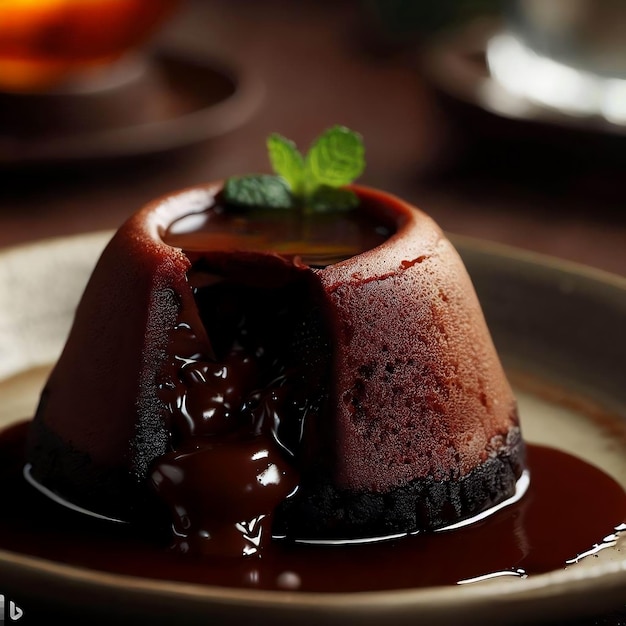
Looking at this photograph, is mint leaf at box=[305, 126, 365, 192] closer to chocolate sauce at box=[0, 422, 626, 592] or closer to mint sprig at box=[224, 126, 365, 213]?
mint sprig at box=[224, 126, 365, 213]

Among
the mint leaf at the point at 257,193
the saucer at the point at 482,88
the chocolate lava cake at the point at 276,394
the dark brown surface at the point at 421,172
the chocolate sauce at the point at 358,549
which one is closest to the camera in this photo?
the chocolate sauce at the point at 358,549

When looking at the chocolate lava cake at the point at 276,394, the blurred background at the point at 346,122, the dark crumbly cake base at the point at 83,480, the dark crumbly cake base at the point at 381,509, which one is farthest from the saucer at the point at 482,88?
the dark crumbly cake base at the point at 83,480

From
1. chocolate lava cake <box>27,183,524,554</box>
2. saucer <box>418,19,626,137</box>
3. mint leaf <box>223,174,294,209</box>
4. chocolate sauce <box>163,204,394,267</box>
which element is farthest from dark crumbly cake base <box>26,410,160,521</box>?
saucer <box>418,19,626,137</box>

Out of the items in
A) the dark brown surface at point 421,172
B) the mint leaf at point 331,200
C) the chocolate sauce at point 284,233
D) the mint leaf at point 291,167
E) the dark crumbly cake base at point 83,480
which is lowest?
the dark brown surface at point 421,172

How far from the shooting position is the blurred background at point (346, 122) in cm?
279

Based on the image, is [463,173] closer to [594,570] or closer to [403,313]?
[403,313]

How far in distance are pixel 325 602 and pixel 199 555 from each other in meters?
0.34

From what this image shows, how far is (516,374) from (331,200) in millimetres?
499

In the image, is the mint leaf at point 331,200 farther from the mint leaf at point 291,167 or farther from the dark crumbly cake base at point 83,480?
the dark crumbly cake base at point 83,480

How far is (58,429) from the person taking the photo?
5.46 ft

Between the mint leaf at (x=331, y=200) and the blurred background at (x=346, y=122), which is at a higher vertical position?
the mint leaf at (x=331, y=200)

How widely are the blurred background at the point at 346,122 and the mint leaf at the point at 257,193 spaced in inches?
39.1

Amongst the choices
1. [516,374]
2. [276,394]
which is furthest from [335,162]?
[516,374]

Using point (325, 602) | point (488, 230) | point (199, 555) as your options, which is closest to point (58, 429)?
point (199, 555)
